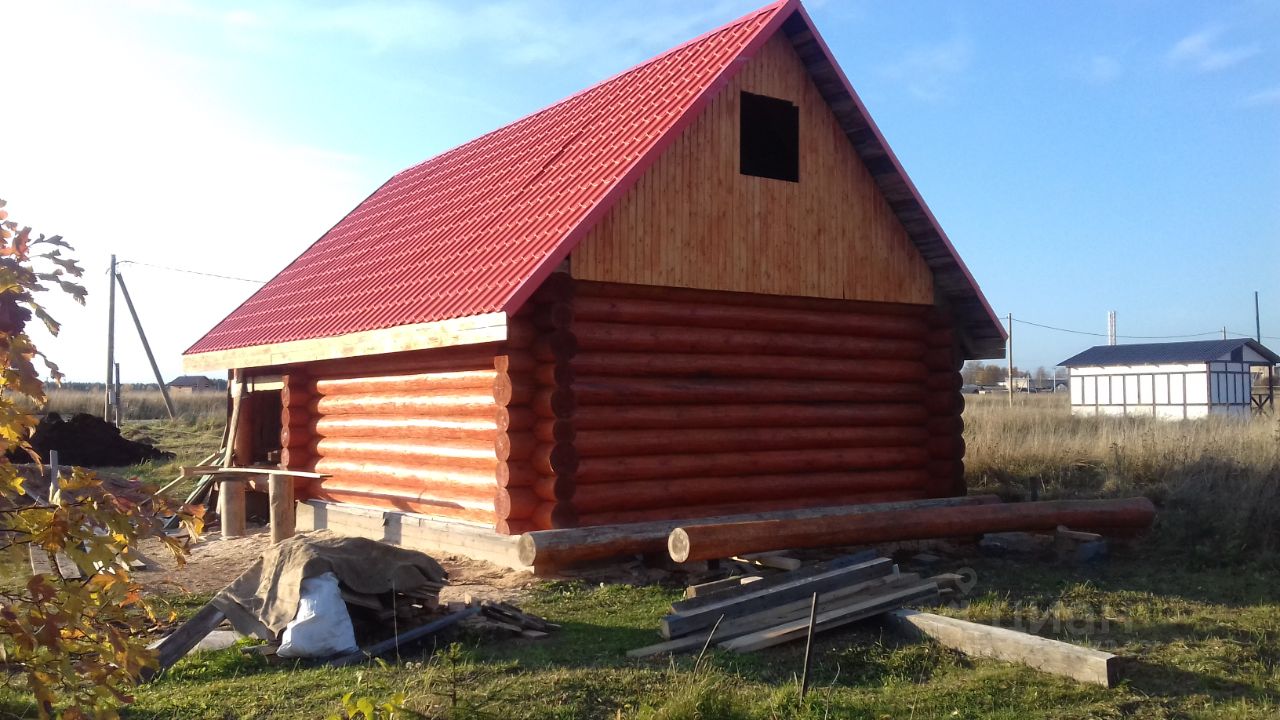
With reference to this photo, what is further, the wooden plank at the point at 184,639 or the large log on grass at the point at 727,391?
the large log on grass at the point at 727,391

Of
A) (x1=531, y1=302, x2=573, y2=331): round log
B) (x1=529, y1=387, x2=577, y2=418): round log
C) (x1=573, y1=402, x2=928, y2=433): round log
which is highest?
(x1=531, y1=302, x2=573, y2=331): round log

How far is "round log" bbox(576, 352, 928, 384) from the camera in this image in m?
11.2

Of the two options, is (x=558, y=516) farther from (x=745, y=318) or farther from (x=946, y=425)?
(x=946, y=425)

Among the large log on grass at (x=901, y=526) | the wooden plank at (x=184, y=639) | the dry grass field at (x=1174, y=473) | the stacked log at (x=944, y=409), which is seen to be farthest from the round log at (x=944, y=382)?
the wooden plank at (x=184, y=639)

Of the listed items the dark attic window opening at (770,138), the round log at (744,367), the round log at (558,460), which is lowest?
the round log at (558,460)

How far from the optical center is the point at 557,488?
10.5 metres

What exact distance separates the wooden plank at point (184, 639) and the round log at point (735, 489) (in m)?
3.98

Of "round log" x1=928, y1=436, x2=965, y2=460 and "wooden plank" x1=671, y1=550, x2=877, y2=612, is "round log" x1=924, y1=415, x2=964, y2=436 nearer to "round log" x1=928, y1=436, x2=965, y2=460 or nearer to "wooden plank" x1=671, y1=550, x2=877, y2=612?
"round log" x1=928, y1=436, x2=965, y2=460

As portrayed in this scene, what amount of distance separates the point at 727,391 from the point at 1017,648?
17.9 feet

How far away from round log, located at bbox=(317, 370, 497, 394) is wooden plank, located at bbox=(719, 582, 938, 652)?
4678mm

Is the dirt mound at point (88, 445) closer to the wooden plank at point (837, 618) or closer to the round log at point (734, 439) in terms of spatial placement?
the round log at point (734, 439)

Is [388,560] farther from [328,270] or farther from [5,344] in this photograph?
[328,270]

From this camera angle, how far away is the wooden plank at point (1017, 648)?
21.6 ft

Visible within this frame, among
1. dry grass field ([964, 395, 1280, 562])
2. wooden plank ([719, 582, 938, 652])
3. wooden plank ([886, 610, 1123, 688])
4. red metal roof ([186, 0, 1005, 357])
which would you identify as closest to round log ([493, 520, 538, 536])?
red metal roof ([186, 0, 1005, 357])
